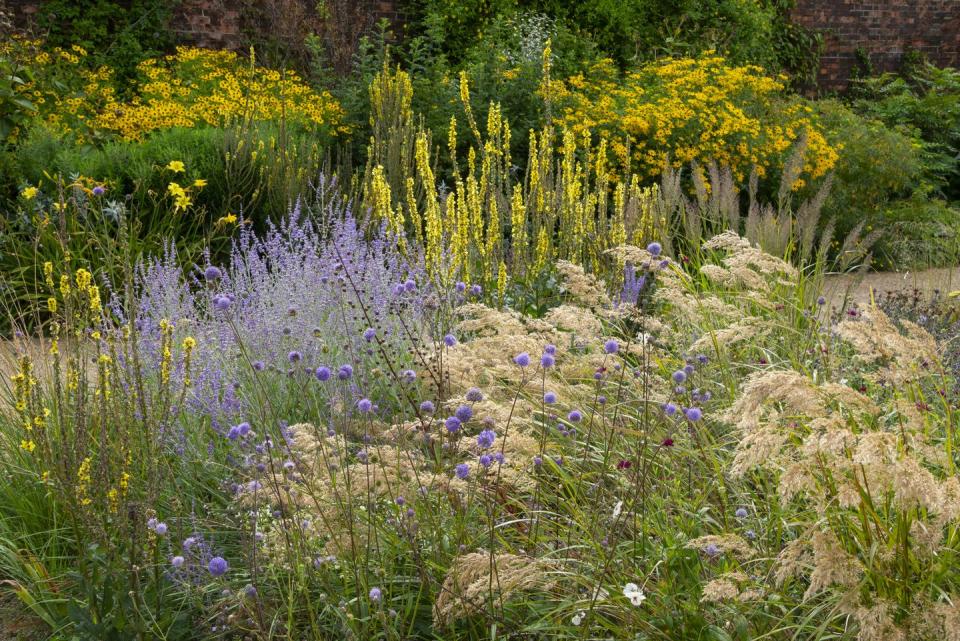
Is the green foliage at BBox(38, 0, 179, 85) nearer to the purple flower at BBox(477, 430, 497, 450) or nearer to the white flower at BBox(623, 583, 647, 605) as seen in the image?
the purple flower at BBox(477, 430, 497, 450)

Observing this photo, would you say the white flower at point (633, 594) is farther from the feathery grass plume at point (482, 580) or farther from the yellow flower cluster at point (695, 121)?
the yellow flower cluster at point (695, 121)

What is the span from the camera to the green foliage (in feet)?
33.3

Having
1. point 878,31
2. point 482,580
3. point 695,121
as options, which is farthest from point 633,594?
point 878,31

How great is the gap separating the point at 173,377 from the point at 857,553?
2263 millimetres

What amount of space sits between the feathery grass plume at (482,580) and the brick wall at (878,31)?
14.0 m

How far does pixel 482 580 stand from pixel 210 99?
7152mm

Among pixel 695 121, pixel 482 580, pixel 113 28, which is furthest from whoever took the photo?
pixel 113 28

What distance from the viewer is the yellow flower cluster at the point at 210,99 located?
7.71 m

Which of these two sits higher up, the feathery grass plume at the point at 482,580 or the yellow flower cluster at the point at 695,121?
the feathery grass plume at the point at 482,580

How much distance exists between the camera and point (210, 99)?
8.30 m

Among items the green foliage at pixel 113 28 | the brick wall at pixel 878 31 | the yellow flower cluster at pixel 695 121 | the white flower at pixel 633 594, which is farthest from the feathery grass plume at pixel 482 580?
the brick wall at pixel 878 31

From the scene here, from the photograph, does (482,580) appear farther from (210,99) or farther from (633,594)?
(210,99)

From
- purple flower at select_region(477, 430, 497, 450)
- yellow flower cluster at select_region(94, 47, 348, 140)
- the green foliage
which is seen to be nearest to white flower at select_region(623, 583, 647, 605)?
purple flower at select_region(477, 430, 497, 450)

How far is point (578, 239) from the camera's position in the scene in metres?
5.12
